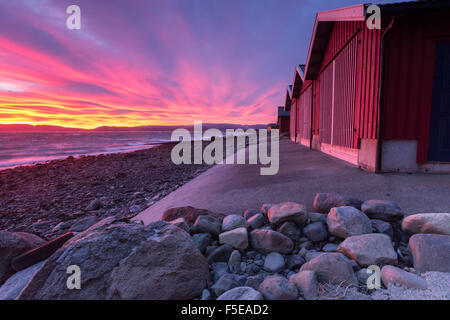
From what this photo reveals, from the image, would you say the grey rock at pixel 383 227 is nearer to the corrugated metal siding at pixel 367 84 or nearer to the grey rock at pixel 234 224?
the grey rock at pixel 234 224

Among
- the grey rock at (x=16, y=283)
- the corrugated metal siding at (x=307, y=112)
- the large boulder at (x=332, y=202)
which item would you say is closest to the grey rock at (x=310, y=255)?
the large boulder at (x=332, y=202)

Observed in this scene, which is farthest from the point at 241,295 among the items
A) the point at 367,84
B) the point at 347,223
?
the point at 367,84

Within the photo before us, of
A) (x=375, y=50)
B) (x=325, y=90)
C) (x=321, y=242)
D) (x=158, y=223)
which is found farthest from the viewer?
A: (x=325, y=90)

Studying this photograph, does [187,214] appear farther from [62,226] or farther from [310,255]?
[62,226]

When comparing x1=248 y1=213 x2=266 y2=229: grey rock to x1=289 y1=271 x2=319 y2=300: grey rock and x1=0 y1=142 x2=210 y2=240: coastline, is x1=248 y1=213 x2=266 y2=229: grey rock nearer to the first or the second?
x1=289 y1=271 x2=319 y2=300: grey rock

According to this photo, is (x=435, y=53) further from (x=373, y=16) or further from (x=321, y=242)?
(x=321, y=242)

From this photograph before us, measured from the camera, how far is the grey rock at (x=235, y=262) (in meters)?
2.00

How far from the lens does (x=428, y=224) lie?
215cm

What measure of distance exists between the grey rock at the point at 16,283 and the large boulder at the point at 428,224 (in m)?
3.76

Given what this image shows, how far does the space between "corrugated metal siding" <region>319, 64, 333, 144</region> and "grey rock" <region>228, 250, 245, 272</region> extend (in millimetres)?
6866

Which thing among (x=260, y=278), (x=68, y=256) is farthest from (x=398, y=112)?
(x=68, y=256)

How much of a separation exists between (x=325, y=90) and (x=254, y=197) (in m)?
6.57

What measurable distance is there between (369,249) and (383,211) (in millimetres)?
812

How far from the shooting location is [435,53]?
4.16 m
